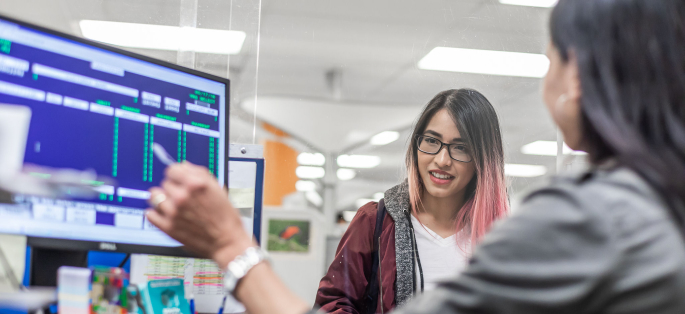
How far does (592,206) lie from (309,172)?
1.71 m

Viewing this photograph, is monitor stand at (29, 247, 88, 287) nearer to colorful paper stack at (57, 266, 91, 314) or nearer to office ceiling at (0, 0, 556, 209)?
colorful paper stack at (57, 266, 91, 314)

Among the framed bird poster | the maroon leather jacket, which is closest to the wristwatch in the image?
the maroon leather jacket

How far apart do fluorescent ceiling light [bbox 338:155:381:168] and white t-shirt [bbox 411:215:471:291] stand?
20.6 inches

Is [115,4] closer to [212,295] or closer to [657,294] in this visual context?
[212,295]

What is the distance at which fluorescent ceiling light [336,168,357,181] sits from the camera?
7.90ft

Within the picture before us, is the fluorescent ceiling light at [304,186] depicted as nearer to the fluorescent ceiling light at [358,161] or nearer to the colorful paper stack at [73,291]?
the fluorescent ceiling light at [358,161]

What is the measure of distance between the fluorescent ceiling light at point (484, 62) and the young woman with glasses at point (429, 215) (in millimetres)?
521

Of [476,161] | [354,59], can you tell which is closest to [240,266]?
[476,161]

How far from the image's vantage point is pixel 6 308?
807 mm

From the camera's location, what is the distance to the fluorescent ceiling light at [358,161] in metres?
2.21

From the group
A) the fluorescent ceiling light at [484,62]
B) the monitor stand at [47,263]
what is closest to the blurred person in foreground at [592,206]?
the monitor stand at [47,263]

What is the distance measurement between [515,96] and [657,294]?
1987 mm

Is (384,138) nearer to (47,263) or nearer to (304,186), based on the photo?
(304,186)

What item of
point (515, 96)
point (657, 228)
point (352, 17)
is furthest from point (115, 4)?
point (657, 228)
